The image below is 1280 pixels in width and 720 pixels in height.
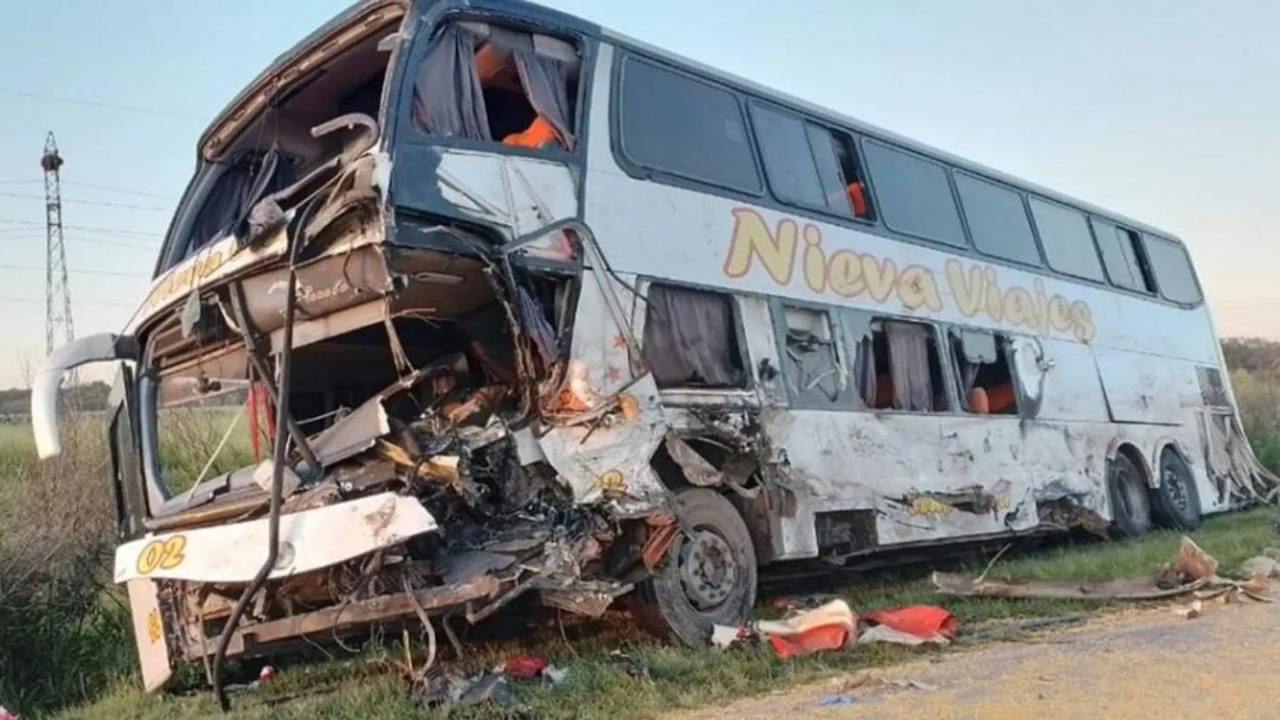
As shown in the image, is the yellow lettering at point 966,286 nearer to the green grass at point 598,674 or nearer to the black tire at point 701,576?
the green grass at point 598,674

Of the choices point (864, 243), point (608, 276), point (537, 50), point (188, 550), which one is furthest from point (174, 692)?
point (864, 243)

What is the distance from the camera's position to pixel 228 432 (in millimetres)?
6574

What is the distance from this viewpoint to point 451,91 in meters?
5.25

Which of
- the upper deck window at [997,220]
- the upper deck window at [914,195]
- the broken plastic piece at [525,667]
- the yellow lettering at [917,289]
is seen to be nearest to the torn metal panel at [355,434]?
the broken plastic piece at [525,667]

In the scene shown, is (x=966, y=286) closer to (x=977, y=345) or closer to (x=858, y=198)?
(x=977, y=345)

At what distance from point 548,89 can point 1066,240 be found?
24.5 ft

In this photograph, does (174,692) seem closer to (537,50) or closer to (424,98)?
(424,98)

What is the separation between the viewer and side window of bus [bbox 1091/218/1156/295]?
1223 cm

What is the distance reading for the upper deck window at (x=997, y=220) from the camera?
9680 mm

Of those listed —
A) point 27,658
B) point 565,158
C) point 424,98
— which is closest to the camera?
point 424,98

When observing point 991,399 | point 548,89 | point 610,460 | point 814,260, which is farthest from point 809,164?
point 610,460

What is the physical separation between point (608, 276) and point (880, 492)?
2779 millimetres

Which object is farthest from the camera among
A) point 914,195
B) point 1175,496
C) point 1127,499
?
point 1175,496

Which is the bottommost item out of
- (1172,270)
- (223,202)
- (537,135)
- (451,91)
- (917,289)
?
(917,289)
